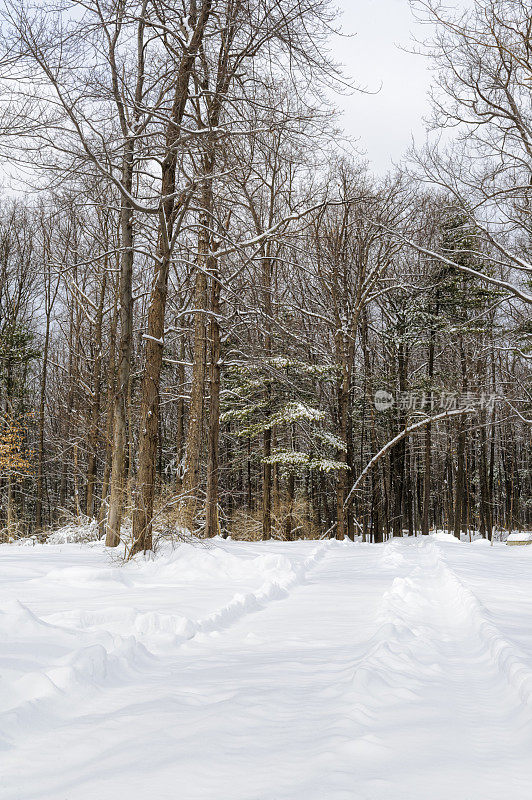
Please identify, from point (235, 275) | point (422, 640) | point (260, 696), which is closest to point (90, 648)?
point (260, 696)

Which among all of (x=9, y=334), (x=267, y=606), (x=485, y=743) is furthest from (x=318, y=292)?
(x=485, y=743)

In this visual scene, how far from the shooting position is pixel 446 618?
19.5 ft

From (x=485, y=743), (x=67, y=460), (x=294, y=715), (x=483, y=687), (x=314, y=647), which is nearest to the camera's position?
(x=485, y=743)

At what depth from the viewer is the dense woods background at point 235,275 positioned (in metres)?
9.58

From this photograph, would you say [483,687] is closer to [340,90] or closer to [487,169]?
[340,90]

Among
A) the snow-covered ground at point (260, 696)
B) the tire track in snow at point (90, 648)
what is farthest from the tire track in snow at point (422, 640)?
the tire track in snow at point (90, 648)

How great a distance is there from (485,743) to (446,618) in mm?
3197

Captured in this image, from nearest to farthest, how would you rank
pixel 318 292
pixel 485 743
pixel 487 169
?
pixel 485 743, pixel 487 169, pixel 318 292

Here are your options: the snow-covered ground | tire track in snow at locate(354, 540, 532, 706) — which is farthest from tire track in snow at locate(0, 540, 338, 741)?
tire track in snow at locate(354, 540, 532, 706)

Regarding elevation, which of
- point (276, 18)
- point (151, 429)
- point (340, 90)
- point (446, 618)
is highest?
point (276, 18)

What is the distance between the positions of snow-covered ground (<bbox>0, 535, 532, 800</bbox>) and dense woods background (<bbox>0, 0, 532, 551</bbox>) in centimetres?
380

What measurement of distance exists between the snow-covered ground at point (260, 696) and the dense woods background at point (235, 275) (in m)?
3.80

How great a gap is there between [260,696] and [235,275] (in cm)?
1030

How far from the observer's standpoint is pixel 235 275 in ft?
41.8
